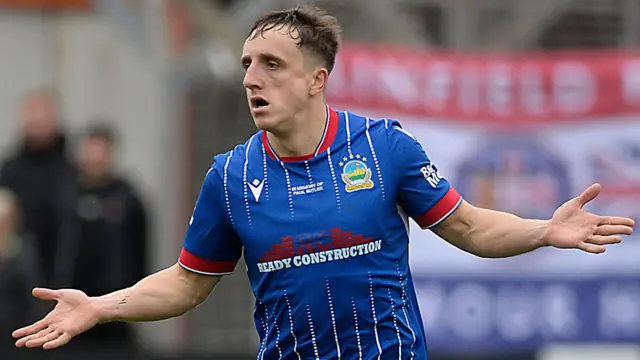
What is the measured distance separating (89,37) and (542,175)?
16.1 ft

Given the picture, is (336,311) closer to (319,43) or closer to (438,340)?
(319,43)

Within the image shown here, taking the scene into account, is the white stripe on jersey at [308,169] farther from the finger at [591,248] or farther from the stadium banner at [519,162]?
the stadium banner at [519,162]

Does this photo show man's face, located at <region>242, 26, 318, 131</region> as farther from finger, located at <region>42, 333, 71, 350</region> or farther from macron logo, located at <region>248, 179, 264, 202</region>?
finger, located at <region>42, 333, 71, 350</region>

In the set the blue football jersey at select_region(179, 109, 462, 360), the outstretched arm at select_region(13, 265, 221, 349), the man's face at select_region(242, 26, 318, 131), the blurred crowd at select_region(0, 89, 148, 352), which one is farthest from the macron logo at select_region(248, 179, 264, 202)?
the blurred crowd at select_region(0, 89, 148, 352)

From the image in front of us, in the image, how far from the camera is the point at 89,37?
1306 centimetres

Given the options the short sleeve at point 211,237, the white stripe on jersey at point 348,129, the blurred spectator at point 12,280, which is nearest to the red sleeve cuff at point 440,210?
the white stripe on jersey at point 348,129

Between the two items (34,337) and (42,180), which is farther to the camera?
(42,180)

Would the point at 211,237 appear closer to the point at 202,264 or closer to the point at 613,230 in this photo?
the point at 202,264

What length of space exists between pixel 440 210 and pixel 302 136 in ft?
1.97

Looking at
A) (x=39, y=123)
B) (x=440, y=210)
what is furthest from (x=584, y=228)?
(x=39, y=123)

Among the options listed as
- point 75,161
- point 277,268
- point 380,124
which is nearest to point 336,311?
point 277,268

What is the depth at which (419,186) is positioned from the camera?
547 cm

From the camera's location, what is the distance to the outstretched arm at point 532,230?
17.4 feet

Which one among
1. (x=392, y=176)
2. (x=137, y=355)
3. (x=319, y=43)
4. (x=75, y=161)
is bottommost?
(x=137, y=355)
